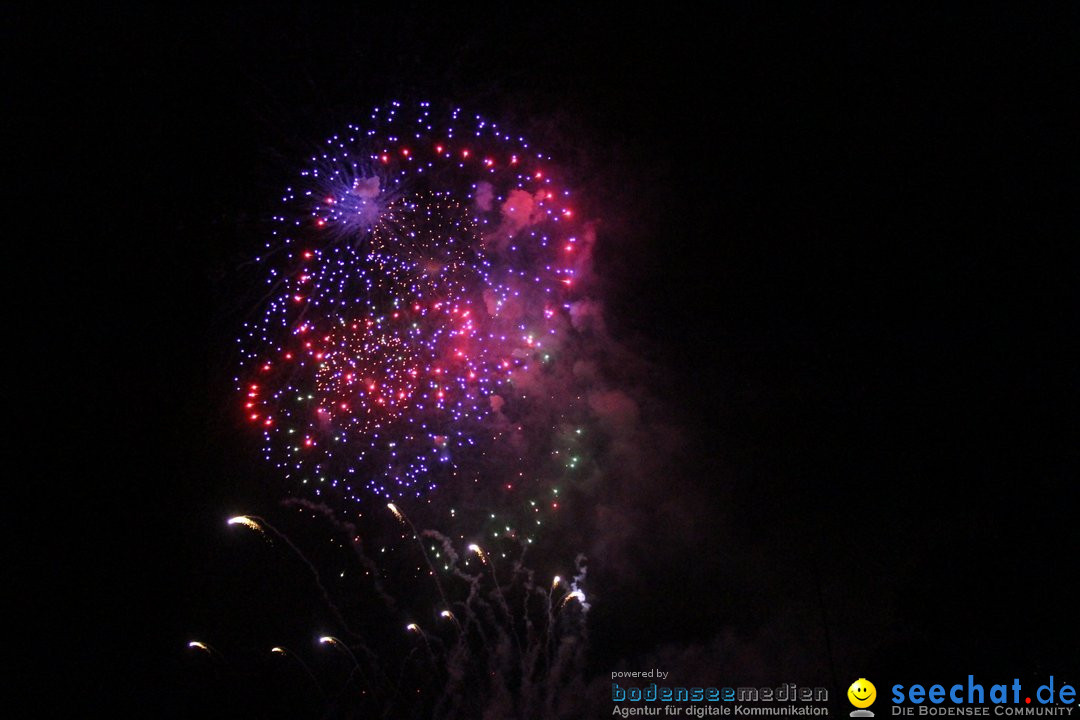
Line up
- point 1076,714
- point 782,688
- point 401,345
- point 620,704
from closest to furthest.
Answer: point 1076,714 < point 401,345 < point 782,688 < point 620,704

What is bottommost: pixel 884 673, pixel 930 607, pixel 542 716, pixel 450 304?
pixel 542 716

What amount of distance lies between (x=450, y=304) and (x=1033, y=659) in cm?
884

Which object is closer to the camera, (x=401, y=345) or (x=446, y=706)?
(x=401, y=345)

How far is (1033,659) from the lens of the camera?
833 centimetres

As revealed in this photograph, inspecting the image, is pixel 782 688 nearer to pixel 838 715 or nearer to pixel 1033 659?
pixel 838 715

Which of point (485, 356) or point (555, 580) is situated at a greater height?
point (485, 356)

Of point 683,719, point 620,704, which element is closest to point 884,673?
point 683,719

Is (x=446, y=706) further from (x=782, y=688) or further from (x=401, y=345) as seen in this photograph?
(x=401, y=345)

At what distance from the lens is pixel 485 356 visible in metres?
9.29

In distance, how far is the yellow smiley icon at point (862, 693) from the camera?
9531 mm

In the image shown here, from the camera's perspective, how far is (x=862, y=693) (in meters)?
9.72

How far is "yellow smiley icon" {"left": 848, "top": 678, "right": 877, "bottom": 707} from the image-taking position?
31.3ft

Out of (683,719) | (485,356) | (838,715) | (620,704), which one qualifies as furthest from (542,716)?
(485,356)

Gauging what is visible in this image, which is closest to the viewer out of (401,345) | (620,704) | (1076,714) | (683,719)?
(1076,714)
